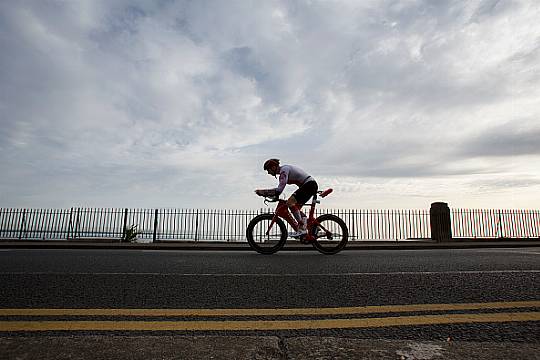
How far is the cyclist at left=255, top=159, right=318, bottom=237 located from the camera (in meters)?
7.72

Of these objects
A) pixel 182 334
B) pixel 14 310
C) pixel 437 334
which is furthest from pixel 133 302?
pixel 437 334

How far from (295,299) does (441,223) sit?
19114mm

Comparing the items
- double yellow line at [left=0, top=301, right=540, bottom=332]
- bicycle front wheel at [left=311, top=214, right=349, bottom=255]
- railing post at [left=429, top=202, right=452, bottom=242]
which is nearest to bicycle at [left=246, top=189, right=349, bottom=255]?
bicycle front wheel at [left=311, top=214, right=349, bottom=255]

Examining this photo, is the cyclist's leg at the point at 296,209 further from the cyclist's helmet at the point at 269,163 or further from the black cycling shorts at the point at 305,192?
the cyclist's helmet at the point at 269,163

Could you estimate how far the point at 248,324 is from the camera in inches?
98.5

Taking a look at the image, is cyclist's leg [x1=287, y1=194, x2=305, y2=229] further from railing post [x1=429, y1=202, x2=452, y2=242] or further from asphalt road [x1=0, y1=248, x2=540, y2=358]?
railing post [x1=429, y1=202, x2=452, y2=242]

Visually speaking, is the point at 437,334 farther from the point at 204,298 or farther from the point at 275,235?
the point at 275,235

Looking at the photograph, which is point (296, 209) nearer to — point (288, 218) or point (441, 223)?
point (288, 218)

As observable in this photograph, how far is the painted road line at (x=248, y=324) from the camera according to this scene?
2.40 m

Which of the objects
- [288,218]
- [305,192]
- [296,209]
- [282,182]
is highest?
[282,182]

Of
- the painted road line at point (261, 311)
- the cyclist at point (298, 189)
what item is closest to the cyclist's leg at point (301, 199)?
the cyclist at point (298, 189)

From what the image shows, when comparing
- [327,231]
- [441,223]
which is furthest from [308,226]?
[441,223]

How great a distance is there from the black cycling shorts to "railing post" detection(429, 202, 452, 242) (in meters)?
14.7

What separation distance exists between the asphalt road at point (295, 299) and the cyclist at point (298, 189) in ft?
8.30
